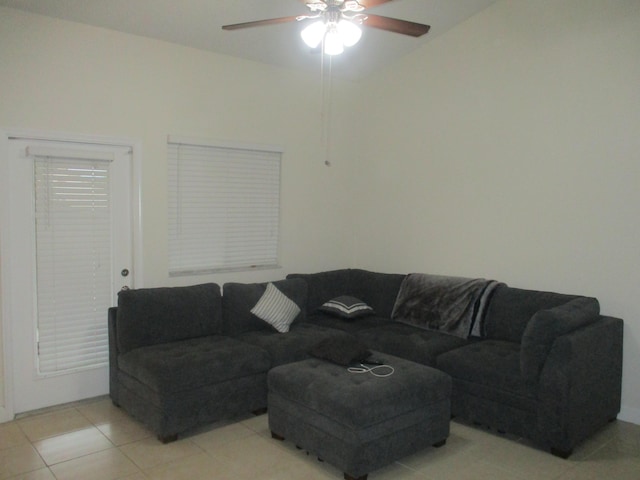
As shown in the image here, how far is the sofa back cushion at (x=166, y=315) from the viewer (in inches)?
149

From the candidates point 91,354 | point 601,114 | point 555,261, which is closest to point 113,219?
point 91,354

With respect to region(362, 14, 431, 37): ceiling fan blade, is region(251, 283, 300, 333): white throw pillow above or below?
below

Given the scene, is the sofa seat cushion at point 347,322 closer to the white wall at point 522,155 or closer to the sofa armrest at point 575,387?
the white wall at point 522,155

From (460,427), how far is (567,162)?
2203 mm

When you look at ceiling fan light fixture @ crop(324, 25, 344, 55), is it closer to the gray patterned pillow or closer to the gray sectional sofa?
the gray sectional sofa

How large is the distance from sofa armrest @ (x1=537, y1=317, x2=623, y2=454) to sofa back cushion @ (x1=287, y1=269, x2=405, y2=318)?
6.11 ft

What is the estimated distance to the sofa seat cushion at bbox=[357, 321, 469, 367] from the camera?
3.87m

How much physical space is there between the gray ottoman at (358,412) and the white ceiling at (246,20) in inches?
100.0

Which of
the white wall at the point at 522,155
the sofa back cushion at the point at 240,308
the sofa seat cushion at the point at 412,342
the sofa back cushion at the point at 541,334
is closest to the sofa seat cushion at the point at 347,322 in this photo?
the sofa seat cushion at the point at 412,342

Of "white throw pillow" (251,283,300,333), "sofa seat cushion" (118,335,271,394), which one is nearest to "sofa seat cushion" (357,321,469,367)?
"white throw pillow" (251,283,300,333)

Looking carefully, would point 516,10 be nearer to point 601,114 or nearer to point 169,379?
point 601,114

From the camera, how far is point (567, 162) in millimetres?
4008

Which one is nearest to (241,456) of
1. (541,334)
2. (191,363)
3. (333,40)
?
(191,363)

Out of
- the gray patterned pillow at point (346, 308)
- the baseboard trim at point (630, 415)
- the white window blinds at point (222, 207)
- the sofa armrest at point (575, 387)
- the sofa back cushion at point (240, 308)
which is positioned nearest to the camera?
the sofa armrest at point (575, 387)
